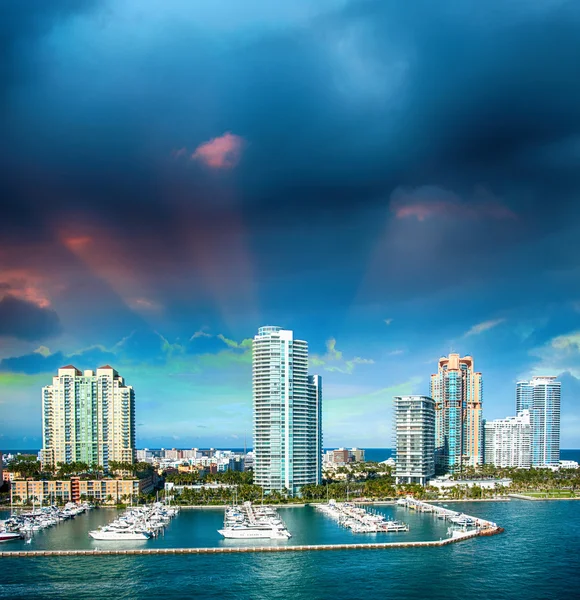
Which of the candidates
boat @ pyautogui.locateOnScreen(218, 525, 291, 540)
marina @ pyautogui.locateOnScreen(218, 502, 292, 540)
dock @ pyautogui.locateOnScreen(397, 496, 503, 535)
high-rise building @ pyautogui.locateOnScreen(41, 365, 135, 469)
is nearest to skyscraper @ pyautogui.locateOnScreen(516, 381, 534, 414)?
dock @ pyautogui.locateOnScreen(397, 496, 503, 535)

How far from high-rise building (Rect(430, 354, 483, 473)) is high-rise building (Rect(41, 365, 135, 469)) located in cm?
4796

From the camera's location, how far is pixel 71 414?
87875 mm

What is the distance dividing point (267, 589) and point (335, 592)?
11.8 ft

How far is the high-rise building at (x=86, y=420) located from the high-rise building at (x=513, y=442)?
206 feet

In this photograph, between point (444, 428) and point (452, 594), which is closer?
point (452, 594)

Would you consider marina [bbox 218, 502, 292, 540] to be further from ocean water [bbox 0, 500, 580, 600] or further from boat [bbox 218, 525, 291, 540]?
ocean water [bbox 0, 500, 580, 600]

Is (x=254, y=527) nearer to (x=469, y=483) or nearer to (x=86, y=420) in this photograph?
(x=86, y=420)

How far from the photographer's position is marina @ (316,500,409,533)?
5391 centimetres

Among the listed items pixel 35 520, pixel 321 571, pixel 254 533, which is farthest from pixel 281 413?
pixel 321 571

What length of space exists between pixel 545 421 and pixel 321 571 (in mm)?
86328

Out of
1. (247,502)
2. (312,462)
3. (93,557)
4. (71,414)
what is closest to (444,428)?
(312,462)

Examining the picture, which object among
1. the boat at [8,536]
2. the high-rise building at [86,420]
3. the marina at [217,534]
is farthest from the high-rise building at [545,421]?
the boat at [8,536]

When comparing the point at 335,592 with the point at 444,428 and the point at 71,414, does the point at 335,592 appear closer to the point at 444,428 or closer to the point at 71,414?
the point at 71,414

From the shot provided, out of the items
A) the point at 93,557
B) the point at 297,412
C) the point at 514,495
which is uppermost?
the point at 297,412
